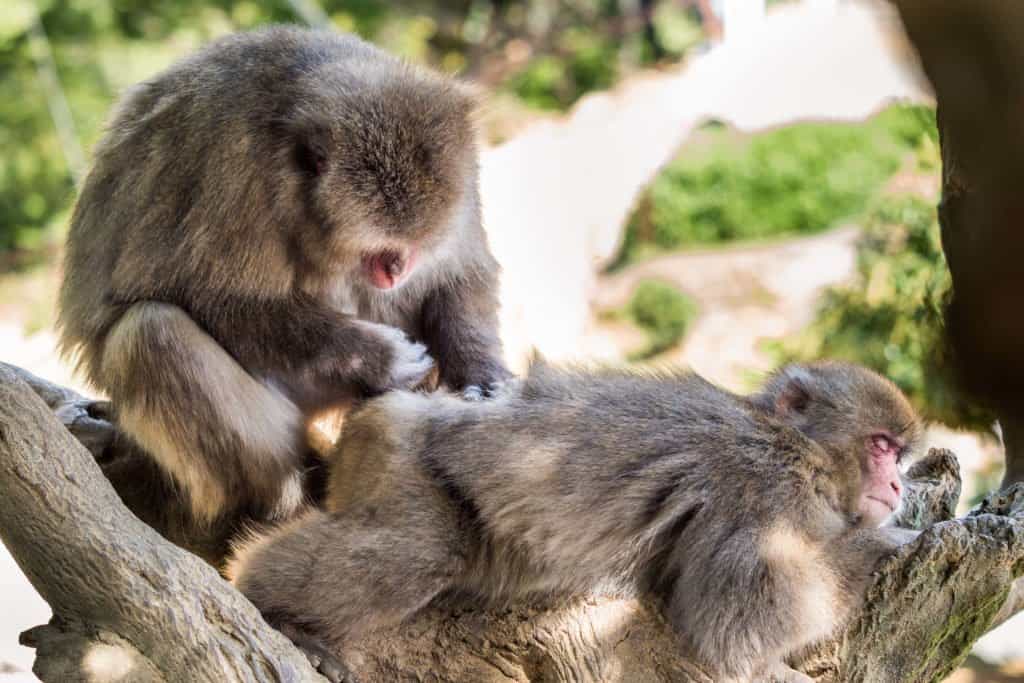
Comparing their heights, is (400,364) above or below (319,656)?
above

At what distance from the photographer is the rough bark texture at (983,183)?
4.27 meters

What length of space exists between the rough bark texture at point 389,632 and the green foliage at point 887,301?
3686 mm

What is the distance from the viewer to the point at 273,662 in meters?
3.36

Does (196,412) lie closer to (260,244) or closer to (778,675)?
(260,244)

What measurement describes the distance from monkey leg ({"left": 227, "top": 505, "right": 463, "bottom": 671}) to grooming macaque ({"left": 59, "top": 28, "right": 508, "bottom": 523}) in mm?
591

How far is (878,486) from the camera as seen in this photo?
4.07m

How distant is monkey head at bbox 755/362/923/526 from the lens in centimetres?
407

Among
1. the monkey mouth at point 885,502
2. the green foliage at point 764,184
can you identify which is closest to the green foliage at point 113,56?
the green foliage at point 764,184

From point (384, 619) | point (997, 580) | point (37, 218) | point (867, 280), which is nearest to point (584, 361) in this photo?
point (384, 619)

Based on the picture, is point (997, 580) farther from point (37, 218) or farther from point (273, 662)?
point (37, 218)

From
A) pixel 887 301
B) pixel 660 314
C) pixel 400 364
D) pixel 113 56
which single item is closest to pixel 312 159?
pixel 400 364

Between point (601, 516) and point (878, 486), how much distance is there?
3.06ft

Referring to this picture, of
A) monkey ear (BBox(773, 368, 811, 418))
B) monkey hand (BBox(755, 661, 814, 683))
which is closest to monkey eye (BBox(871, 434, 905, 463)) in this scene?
monkey ear (BBox(773, 368, 811, 418))

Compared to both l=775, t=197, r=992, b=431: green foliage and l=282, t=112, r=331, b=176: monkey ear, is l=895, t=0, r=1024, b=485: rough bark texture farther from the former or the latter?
l=775, t=197, r=992, b=431: green foliage
